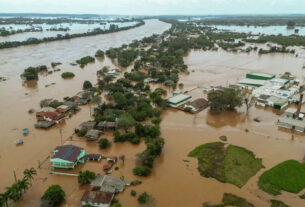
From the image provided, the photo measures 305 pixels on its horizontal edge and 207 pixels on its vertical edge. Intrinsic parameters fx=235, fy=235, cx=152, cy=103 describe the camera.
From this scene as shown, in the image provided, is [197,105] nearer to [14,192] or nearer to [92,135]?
[92,135]

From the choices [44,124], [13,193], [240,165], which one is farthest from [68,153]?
[240,165]

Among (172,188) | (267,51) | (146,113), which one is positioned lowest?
(172,188)

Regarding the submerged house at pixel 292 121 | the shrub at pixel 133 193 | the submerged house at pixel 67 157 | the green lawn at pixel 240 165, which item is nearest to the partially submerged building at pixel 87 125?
the submerged house at pixel 67 157

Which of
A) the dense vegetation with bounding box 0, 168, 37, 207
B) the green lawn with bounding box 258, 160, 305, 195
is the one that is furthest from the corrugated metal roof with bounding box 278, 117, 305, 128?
the dense vegetation with bounding box 0, 168, 37, 207

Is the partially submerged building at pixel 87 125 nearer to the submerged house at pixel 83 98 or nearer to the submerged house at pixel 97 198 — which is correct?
the submerged house at pixel 83 98

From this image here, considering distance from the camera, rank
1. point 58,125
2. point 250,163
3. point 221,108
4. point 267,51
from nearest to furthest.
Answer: point 250,163
point 58,125
point 221,108
point 267,51

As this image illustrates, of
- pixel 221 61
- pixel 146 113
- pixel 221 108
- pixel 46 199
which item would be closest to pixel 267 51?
pixel 221 61

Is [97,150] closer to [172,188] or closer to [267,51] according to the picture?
[172,188]

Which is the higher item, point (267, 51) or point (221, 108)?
point (267, 51)
